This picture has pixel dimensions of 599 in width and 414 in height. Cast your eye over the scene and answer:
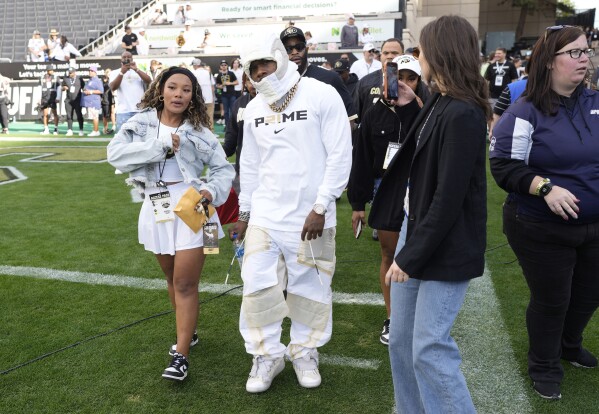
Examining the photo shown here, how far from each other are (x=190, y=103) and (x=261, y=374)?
1599 mm

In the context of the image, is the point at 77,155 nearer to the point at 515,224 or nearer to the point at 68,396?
the point at 68,396

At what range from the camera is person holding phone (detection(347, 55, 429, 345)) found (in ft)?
12.0

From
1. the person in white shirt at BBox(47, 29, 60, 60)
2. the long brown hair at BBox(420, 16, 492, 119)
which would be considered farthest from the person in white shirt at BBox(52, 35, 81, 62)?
the long brown hair at BBox(420, 16, 492, 119)

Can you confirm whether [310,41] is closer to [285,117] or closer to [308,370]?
[285,117]

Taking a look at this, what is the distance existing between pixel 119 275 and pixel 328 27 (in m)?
20.9

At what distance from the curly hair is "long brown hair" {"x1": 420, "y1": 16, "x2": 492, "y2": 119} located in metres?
1.71

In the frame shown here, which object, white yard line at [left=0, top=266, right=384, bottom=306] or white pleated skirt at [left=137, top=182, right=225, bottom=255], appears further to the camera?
white yard line at [left=0, top=266, right=384, bottom=306]

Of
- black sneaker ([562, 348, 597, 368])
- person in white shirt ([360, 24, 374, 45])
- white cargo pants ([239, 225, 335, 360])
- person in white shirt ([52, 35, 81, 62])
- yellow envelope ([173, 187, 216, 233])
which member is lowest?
black sneaker ([562, 348, 597, 368])

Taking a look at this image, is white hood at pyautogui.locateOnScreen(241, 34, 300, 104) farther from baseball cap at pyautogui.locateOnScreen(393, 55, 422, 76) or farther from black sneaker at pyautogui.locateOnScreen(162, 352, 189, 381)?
black sneaker at pyautogui.locateOnScreen(162, 352, 189, 381)

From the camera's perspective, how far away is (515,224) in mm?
3223

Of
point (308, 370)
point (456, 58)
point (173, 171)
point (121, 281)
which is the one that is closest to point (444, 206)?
point (456, 58)

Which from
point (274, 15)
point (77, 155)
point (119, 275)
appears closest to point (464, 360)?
point (119, 275)

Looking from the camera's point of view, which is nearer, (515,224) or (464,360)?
(515,224)

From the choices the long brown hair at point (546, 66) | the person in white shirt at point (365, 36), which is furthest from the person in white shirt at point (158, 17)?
the long brown hair at point (546, 66)
